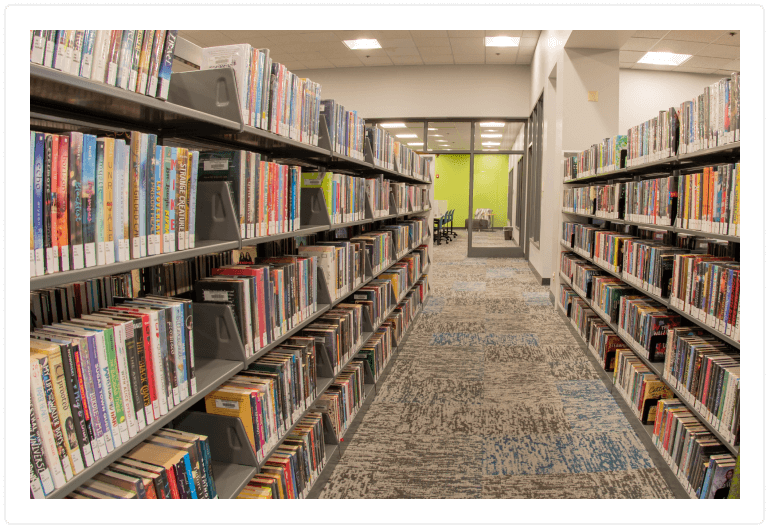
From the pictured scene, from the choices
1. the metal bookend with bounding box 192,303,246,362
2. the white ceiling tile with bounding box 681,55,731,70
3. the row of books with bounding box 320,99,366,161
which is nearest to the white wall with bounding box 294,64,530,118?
the white ceiling tile with bounding box 681,55,731,70

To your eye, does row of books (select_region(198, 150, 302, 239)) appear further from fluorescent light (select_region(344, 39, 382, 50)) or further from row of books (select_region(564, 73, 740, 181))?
fluorescent light (select_region(344, 39, 382, 50))

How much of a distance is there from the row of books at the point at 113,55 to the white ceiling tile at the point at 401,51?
7.76 m

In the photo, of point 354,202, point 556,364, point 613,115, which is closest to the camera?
point 354,202

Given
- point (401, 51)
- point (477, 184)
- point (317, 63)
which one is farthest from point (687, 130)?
point (477, 184)

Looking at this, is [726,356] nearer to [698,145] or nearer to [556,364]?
[698,145]

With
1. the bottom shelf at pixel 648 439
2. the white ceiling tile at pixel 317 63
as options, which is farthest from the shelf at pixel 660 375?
the white ceiling tile at pixel 317 63

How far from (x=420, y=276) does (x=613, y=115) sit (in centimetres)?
299

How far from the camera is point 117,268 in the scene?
3.54 ft

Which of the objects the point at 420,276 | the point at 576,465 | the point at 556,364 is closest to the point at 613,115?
the point at 420,276

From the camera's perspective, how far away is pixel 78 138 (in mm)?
976

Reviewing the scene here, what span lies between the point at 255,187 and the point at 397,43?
282 inches

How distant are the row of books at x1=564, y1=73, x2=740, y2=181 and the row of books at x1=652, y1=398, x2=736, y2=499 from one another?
128cm

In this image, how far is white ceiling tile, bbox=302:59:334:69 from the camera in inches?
355

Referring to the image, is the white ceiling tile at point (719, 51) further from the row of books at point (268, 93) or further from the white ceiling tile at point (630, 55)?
the row of books at point (268, 93)
